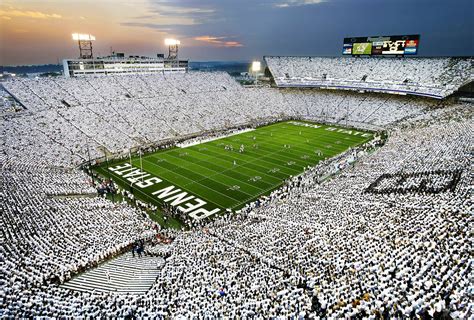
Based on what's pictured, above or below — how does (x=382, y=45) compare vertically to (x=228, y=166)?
above

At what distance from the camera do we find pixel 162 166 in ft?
108

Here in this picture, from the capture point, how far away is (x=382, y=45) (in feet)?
188

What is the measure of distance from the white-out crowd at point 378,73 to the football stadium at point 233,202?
15.4 inches

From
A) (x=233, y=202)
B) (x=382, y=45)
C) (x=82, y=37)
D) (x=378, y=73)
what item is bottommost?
(x=233, y=202)

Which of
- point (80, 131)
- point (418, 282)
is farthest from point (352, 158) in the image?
point (80, 131)

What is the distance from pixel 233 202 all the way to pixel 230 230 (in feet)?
20.6

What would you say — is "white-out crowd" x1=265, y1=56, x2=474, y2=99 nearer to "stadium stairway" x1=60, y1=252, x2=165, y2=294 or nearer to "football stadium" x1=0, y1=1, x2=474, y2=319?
"football stadium" x1=0, y1=1, x2=474, y2=319

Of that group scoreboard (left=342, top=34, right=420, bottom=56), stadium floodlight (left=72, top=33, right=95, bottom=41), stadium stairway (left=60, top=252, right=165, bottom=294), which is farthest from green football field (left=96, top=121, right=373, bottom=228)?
stadium floodlight (left=72, top=33, right=95, bottom=41)

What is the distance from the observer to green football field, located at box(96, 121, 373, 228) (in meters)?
26.3

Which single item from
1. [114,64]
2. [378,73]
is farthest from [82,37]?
[378,73]

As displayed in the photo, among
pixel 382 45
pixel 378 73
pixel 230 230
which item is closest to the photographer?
pixel 230 230

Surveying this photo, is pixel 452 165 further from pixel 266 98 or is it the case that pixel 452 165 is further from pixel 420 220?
pixel 266 98

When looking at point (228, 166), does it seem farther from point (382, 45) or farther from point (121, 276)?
point (382, 45)

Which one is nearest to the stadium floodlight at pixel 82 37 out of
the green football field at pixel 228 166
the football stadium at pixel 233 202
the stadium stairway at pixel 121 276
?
the football stadium at pixel 233 202
